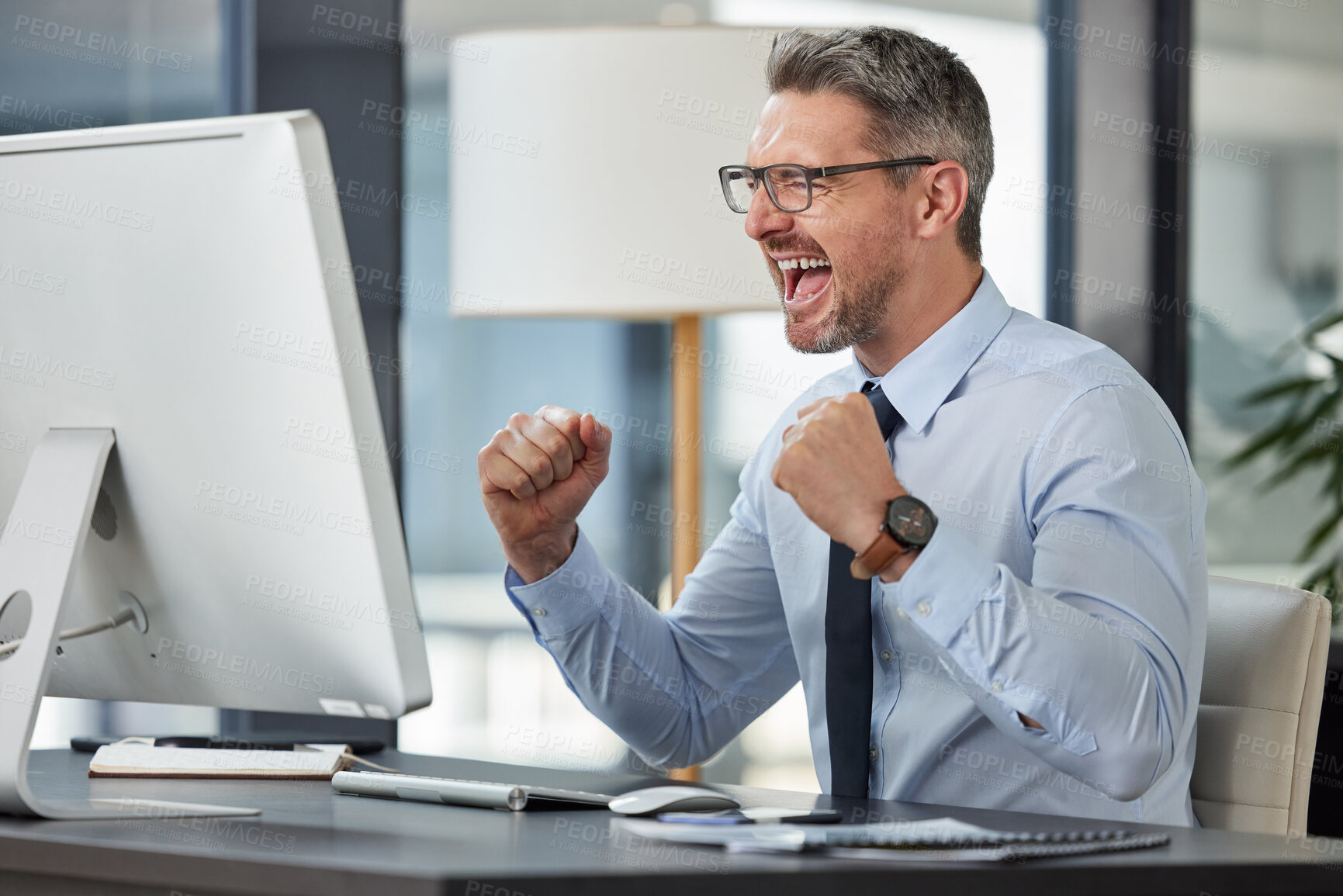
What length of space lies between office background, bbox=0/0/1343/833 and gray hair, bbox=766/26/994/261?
1.08 metres

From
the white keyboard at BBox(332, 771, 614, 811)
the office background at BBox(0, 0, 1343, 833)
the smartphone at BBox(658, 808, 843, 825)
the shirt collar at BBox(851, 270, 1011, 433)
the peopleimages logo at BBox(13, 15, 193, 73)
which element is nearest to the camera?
the smartphone at BBox(658, 808, 843, 825)

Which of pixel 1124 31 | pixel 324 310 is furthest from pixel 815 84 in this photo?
pixel 1124 31

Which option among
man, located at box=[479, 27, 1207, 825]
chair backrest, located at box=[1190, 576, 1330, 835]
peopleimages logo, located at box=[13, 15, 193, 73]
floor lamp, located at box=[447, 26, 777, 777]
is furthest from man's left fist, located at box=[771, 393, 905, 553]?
peopleimages logo, located at box=[13, 15, 193, 73]

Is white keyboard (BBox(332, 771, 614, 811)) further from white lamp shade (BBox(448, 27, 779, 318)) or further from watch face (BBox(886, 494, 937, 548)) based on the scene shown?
A: white lamp shade (BBox(448, 27, 779, 318))

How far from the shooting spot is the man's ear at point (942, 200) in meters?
1.53

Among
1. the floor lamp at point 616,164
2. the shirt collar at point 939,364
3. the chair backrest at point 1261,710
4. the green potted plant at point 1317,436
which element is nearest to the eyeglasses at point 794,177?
the shirt collar at point 939,364

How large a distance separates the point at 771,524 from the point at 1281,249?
162 centimetres

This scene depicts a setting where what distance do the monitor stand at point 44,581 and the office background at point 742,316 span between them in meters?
1.31

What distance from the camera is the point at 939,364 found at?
149cm

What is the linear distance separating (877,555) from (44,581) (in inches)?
26.1

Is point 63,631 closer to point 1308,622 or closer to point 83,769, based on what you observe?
point 83,769

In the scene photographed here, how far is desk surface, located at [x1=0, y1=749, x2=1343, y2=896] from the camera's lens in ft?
2.54

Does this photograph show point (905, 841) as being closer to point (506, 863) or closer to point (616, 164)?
point (506, 863)

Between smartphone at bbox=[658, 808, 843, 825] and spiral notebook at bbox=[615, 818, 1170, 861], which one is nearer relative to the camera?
spiral notebook at bbox=[615, 818, 1170, 861]
